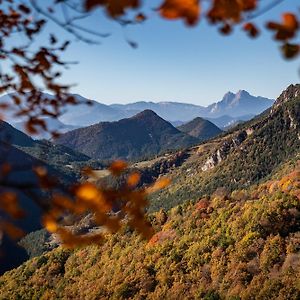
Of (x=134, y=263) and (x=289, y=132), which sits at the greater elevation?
(x=289, y=132)

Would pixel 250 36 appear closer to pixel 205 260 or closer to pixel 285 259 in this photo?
pixel 285 259

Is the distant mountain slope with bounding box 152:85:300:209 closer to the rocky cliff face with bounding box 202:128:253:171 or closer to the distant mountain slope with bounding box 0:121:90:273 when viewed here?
the rocky cliff face with bounding box 202:128:253:171

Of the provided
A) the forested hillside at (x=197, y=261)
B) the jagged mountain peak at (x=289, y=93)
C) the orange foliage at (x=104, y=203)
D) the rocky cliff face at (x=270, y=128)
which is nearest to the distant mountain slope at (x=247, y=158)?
the rocky cliff face at (x=270, y=128)

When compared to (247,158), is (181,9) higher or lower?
higher

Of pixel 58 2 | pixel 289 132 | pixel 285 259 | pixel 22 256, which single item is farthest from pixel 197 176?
pixel 58 2

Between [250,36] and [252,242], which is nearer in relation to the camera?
[250,36]

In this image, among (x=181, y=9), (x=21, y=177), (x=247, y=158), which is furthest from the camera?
(x=21, y=177)

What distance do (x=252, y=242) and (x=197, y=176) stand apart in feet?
418

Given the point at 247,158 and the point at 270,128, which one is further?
the point at 270,128

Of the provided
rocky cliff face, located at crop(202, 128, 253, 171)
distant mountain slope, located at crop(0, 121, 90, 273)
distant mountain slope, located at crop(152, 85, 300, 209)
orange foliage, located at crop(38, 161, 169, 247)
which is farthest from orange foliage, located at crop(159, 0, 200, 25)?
rocky cliff face, located at crop(202, 128, 253, 171)

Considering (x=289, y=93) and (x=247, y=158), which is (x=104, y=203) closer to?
(x=247, y=158)

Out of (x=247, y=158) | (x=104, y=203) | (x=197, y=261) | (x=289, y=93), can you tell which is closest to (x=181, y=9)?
(x=104, y=203)

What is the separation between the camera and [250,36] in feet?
9.46

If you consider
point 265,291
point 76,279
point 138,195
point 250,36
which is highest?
point 250,36
